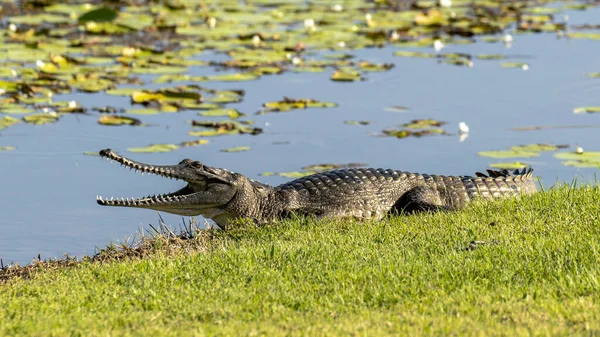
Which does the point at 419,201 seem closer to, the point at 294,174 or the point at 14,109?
the point at 294,174

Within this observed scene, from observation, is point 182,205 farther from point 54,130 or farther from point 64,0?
point 64,0

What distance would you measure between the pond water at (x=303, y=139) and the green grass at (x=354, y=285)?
1863 millimetres

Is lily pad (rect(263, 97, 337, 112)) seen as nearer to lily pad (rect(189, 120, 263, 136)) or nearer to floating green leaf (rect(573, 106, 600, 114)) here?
lily pad (rect(189, 120, 263, 136))

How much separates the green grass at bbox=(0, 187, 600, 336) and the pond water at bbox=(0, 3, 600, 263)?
1.86m

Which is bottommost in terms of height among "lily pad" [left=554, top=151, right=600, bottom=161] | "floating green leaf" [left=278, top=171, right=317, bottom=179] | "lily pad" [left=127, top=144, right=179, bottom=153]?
"floating green leaf" [left=278, top=171, right=317, bottom=179]

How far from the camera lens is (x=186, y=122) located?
1174 centimetres

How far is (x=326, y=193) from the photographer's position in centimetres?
848

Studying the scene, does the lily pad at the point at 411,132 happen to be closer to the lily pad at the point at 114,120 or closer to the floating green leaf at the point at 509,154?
the floating green leaf at the point at 509,154

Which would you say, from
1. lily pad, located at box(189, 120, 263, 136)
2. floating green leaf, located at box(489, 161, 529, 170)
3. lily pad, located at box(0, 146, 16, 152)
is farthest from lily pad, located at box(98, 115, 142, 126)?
floating green leaf, located at box(489, 161, 529, 170)

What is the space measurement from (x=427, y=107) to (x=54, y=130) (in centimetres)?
444

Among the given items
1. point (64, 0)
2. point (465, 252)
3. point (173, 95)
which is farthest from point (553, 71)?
point (64, 0)

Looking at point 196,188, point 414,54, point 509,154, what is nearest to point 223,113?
point 509,154

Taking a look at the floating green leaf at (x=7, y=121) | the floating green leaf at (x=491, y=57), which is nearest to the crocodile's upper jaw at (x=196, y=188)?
the floating green leaf at (x=7, y=121)

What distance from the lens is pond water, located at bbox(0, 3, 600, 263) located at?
8.83 meters
